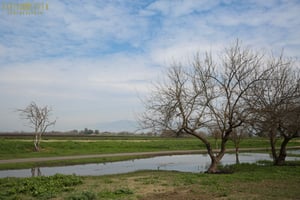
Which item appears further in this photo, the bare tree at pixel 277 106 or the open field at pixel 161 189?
the bare tree at pixel 277 106

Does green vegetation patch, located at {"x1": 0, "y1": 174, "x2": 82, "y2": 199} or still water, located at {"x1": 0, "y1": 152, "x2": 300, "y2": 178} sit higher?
green vegetation patch, located at {"x1": 0, "y1": 174, "x2": 82, "y2": 199}

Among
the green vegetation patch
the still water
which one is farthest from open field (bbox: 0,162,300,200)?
the still water

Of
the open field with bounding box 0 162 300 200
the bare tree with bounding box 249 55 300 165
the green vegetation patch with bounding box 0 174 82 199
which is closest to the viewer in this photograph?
the open field with bounding box 0 162 300 200

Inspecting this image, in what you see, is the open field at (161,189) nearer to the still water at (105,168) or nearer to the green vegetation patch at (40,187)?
the green vegetation patch at (40,187)

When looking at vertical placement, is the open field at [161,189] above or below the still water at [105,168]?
above

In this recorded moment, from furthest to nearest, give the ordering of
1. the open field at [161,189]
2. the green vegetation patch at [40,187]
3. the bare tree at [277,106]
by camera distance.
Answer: the bare tree at [277,106] → the green vegetation patch at [40,187] → the open field at [161,189]

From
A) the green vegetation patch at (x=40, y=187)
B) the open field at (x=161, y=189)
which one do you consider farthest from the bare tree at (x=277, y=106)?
the green vegetation patch at (x=40, y=187)

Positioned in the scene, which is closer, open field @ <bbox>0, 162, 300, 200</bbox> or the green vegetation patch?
open field @ <bbox>0, 162, 300, 200</bbox>

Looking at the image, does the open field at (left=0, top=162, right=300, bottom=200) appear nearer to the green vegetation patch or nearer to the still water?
the green vegetation patch

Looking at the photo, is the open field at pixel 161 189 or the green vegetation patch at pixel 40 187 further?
the green vegetation patch at pixel 40 187

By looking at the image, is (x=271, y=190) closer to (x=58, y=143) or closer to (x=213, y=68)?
(x=213, y=68)

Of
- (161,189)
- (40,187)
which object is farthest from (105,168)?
(161,189)

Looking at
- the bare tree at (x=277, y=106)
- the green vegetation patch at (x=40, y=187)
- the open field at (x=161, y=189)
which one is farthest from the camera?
the bare tree at (x=277, y=106)

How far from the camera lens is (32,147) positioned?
37594 millimetres
